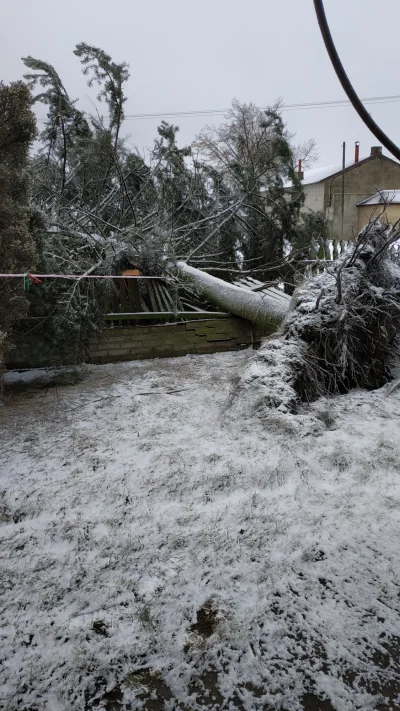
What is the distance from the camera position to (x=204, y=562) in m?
2.19

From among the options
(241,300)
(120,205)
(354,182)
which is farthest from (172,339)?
(354,182)

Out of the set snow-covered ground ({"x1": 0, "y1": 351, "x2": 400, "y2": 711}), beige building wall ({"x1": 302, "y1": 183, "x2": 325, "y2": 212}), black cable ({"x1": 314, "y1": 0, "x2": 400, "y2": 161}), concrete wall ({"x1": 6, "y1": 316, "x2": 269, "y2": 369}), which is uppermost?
beige building wall ({"x1": 302, "y1": 183, "x2": 325, "y2": 212})

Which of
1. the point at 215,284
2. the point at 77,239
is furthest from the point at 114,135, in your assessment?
the point at 215,284

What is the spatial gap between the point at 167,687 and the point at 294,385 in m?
2.63

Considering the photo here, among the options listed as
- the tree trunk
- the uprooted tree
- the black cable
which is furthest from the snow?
the black cable

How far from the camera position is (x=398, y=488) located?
8.85 feet

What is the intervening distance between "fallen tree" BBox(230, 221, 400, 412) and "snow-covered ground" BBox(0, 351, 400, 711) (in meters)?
0.34

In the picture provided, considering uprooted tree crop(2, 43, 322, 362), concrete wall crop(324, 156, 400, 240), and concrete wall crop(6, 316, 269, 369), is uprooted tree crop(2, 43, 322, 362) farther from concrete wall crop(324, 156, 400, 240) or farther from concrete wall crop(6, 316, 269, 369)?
concrete wall crop(324, 156, 400, 240)

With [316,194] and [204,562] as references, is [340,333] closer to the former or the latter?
[204,562]

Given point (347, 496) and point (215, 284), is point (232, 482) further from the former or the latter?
point (215, 284)

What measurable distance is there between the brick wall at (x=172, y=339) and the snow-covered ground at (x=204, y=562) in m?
→ 2.15

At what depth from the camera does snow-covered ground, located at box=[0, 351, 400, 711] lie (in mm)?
1640

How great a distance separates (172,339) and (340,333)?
2.62 m

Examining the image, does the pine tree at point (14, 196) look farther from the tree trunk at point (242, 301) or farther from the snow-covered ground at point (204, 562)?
the tree trunk at point (242, 301)
